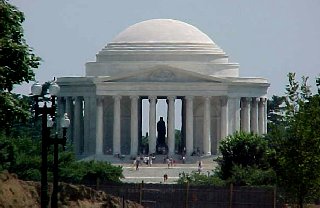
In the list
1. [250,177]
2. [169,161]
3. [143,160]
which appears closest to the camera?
[250,177]

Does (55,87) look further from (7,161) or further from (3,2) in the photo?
(7,161)

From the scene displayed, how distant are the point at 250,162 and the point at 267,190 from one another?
202ft

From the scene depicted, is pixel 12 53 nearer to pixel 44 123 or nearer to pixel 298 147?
pixel 44 123

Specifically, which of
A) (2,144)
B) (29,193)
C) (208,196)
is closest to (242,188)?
(208,196)

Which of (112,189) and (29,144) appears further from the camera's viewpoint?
(29,144)

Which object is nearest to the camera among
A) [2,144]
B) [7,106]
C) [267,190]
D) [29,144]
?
[7,106]

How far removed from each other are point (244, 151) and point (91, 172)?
70.6ft

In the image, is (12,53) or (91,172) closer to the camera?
(12,53)

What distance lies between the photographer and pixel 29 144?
154875 millimetres

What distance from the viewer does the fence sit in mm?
97312

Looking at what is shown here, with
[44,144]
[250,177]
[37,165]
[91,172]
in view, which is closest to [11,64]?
[44,144]

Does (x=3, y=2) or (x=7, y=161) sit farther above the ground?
(x=3, y=2)

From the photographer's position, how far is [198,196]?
327 feet

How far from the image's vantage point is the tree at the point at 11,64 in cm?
6981
